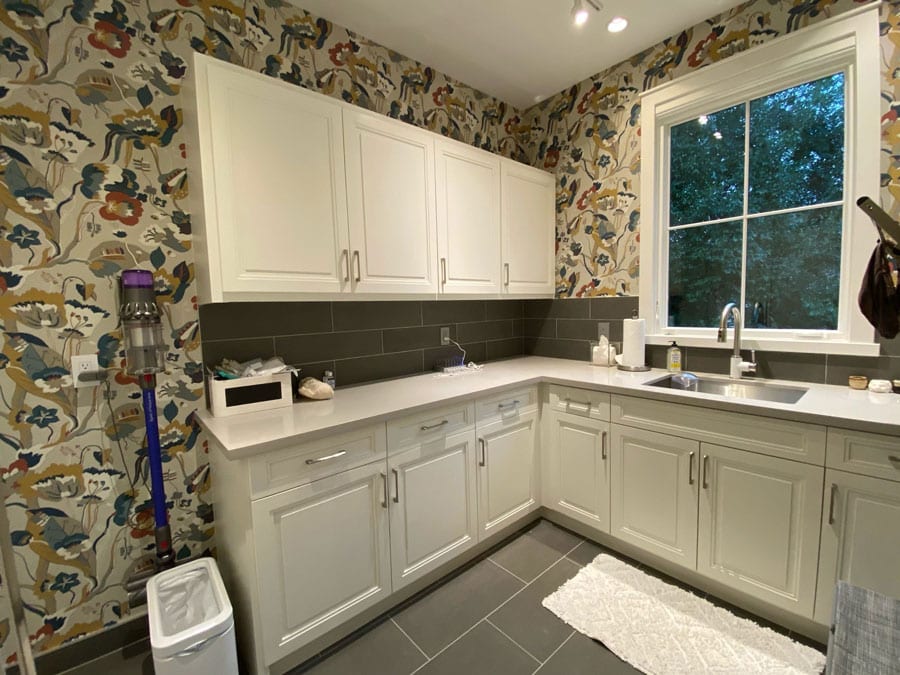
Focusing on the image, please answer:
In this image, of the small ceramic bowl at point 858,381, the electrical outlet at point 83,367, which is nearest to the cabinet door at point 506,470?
the small ceramic bowl at point 858,381

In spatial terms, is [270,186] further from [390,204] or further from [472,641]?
[472,641]

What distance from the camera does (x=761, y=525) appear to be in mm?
1595

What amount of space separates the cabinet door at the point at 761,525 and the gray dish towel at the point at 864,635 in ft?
2.58

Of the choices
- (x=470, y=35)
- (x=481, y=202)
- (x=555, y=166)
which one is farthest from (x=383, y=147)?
(x=555, y=166)

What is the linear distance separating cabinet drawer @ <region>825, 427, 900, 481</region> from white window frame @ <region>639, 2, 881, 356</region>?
61cm

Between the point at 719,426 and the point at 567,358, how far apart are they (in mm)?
1260

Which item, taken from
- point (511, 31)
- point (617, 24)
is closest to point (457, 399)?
point (511, 31)

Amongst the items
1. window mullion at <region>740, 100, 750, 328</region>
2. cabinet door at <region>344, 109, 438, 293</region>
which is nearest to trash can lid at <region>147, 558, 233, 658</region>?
cabinet door at <region>344, 109, 438, 293</region>

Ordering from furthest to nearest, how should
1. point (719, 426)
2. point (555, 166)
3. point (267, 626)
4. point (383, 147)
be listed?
point (555, 166), point (383, 147), point (719, 426), point (267, 626)

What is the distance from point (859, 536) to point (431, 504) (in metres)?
1.58

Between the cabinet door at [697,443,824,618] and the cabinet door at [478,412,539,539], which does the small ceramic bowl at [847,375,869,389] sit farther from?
the cabinet door at [478,412,539,539]

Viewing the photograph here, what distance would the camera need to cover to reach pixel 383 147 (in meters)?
1.91

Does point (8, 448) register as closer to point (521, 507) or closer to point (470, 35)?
point (521, 507)

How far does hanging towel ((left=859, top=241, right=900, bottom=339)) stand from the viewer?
Answer: 4.98 feet
